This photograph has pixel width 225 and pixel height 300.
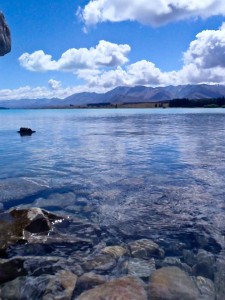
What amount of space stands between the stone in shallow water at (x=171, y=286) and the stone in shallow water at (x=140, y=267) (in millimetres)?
299

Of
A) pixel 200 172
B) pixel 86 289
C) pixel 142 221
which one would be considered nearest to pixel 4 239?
pixel 86 289

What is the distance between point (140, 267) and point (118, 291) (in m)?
1.71

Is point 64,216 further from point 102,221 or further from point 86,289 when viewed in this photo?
point 86,289

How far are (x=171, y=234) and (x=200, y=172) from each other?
31.9 feet

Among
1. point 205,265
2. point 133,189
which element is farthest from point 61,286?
point 133,189

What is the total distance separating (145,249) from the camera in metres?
9.79

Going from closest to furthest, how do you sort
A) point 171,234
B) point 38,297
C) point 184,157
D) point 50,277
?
point 38,297 < point 50,277 < point 171,234 < point 184,157

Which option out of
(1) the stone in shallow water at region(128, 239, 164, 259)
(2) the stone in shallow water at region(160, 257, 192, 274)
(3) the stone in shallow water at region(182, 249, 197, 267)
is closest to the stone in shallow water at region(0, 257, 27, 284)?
(1) the stone in shallow water at region(128, 239, 164, 259)

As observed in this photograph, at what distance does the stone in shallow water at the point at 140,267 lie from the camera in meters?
8.54

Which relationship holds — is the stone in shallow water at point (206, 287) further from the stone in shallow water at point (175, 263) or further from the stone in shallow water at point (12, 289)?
the stone in shallow water at point (12, 289)

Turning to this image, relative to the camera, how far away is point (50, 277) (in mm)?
8281

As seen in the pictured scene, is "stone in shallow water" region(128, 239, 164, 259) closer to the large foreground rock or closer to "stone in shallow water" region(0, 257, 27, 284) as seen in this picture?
"stone in shallow water" region(0, 257, 27, 284)

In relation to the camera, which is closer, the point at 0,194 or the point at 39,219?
the point at 39,219

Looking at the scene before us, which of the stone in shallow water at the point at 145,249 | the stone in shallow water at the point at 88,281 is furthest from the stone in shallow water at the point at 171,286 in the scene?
the stone in shallow water at the point at 88,281
